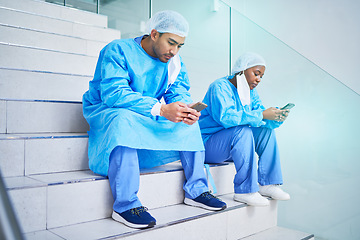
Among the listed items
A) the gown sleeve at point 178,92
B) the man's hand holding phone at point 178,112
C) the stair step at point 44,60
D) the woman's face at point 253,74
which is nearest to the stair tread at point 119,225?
the man's hand holding phone at point 178,112

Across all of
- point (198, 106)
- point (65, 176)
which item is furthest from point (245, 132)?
point (65, 176)

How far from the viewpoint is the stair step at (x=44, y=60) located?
2.13 m

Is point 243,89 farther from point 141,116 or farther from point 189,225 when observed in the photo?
point 189,225

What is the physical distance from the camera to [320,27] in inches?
101

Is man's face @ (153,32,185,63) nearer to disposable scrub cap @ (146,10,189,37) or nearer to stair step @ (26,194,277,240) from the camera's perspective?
disposable scrub cap @ (146,10,189,37)

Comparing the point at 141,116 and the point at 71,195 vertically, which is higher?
the point at 141,116

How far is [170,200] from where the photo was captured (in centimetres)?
167

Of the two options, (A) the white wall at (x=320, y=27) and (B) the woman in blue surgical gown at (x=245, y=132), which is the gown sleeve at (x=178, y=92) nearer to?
(B) the woman in blue surgical gown at (x=245, y=132)

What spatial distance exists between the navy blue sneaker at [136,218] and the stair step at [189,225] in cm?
2

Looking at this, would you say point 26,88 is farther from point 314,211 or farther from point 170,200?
point 314,211

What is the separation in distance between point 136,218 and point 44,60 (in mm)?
1401

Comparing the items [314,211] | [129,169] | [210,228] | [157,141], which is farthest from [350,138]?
[129,169]

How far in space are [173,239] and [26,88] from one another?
1.13 m

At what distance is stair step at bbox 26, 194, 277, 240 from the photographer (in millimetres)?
1268
